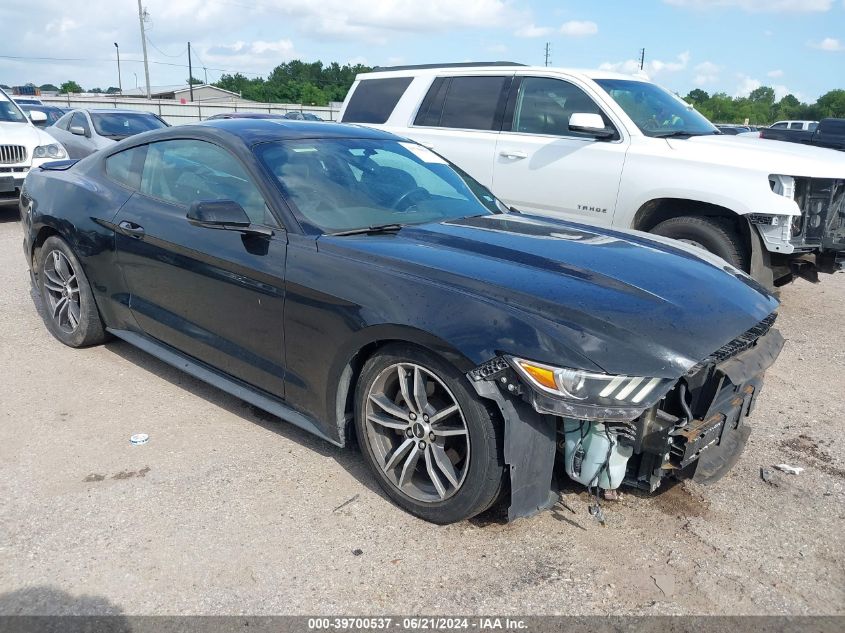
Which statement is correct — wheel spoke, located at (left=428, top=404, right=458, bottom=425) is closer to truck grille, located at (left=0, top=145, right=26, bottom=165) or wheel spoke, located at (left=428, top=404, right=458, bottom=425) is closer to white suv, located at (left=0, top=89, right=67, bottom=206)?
white suv, located at (left=0, top=89, right=67, bottom=206)

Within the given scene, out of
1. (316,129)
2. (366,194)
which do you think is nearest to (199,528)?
(366,194)

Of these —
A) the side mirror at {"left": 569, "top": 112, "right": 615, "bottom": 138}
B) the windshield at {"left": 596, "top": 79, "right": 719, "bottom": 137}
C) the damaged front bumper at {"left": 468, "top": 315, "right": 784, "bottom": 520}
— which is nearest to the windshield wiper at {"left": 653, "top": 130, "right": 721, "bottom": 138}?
the windshield at {"left": 596, "top": 79, "right": 719, "bottom": 137}

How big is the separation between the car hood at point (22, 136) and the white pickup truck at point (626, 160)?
5865 millimetres

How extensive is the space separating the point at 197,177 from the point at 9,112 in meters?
9.36

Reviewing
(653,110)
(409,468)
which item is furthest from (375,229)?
(653,110)

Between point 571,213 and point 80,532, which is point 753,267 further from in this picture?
point 80,532

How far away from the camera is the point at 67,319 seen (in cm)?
487

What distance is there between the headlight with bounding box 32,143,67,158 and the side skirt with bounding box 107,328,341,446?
750cm

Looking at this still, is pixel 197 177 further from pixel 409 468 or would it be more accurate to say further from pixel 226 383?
pixel 409 468

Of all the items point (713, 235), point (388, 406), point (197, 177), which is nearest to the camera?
point (388, 406)

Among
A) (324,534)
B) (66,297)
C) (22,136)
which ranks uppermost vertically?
(22,136)

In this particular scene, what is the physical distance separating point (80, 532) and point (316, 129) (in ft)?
8.08

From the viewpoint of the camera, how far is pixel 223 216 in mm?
3268

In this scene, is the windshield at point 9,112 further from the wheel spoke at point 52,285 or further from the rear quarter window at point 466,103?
the wheel spoke at point 52,285
